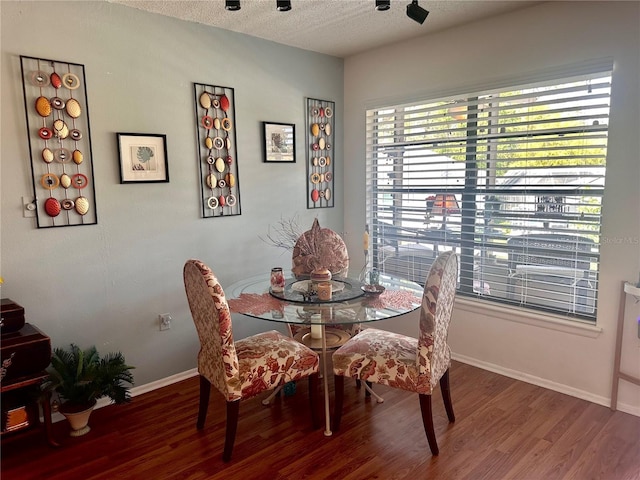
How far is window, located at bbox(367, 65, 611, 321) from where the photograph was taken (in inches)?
108

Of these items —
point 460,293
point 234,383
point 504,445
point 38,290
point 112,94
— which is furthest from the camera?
point 460,293

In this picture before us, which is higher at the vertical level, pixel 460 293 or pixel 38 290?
pixel 38 290

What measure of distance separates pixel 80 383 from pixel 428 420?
5.98 ft

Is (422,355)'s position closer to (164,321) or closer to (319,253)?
(319,253)

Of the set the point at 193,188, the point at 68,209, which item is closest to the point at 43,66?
the point at 68,209

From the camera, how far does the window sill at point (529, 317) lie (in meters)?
2.78

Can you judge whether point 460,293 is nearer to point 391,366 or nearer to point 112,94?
point 391,366

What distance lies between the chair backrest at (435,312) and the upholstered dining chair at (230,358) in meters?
0.61

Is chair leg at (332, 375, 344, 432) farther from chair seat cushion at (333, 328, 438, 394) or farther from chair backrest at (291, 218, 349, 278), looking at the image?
chair backrest at (291, 218, 349, 278)

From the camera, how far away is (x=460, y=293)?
3422 mm

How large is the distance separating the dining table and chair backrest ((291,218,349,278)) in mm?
188

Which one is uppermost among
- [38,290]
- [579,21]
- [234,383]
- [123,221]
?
[579,21]

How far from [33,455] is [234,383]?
3.75 ft

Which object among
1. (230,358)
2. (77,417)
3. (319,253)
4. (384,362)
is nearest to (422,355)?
(384,362)
